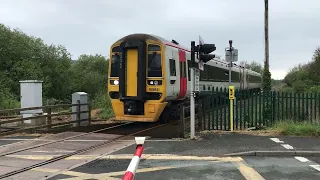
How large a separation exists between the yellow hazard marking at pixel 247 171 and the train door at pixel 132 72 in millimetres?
5999

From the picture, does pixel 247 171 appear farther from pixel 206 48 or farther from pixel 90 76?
pixel 90 76

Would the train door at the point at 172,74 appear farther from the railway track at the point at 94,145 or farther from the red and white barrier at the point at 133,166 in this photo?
the red and white barrier at the point at 133,166

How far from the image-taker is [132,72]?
13.4 m

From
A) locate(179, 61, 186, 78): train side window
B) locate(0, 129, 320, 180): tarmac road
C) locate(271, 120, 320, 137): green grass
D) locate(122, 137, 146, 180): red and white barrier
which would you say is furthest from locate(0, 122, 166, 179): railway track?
locate(271, 120, 320, 137): green grass

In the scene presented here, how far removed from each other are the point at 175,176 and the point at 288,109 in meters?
7.45

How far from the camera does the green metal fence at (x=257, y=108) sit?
12742mm

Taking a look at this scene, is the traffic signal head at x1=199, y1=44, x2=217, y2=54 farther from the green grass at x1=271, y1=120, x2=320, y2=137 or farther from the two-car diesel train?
the green grass at x1=271, y1=120, x2=320, y2=137

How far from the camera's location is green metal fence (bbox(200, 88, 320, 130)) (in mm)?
12742

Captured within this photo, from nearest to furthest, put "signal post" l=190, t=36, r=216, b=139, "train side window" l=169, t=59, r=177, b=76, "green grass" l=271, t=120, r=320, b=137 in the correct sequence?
1. "signal post" l=190, t=36, r=216, b=139
2. "green grass" l=271, t=120, r=320, b=137
3. "train side window" l=169, t=59, r=177, b=76

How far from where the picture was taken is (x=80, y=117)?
14.9m

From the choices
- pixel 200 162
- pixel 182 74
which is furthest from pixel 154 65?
pixel 200 162

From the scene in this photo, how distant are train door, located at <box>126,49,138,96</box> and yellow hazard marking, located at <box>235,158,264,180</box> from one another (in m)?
6.00

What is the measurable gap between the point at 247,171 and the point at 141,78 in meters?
6.56

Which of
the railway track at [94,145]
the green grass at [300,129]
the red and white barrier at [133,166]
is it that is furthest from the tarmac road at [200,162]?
the red and white barrier at [133,166]
